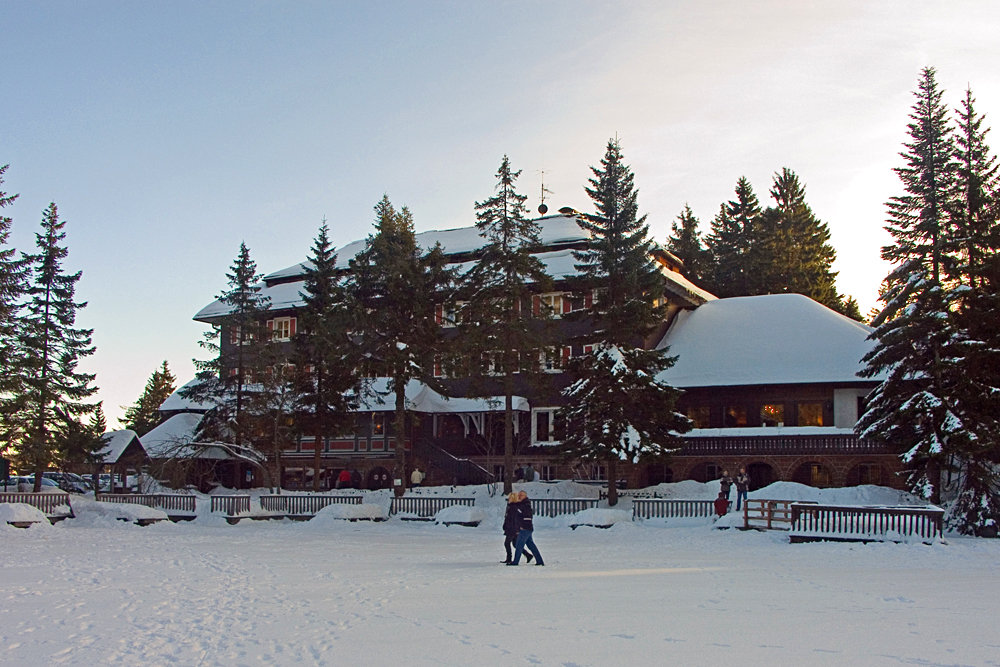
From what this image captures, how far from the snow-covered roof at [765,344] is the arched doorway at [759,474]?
363cm

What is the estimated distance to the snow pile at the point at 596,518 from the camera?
28.2 meters

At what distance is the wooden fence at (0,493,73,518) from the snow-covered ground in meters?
10.2

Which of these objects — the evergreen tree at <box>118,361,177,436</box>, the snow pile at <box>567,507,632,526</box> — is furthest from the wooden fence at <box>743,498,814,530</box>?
the evergreen tree at <box>118,361,177,436</box>

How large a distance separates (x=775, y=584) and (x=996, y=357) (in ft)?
50.1

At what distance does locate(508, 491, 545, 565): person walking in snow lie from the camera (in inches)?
710

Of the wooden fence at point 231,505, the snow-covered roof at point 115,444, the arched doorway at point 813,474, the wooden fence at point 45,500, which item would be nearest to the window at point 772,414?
the arched doorway at point 813,474

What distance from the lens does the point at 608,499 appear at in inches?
1375

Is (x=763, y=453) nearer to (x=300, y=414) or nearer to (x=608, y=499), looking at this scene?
(x=608, y=499)

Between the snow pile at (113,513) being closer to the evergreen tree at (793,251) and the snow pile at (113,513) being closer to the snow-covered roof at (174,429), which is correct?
the snow-covered roof at (174,429)

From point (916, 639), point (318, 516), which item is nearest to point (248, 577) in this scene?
point (916, 639)

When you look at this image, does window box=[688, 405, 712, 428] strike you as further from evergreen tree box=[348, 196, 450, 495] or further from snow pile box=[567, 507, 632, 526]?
snow pile box=[567, 507, 632, 526]

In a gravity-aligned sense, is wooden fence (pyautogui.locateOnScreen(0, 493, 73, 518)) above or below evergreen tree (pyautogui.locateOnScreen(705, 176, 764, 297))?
below

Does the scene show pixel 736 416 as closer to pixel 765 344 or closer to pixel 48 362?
pixel 765 344

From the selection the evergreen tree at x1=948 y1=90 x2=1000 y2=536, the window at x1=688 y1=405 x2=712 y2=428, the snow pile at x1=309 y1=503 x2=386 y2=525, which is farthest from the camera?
the window at x1=688 y1=405 x2=712 y2=428
